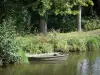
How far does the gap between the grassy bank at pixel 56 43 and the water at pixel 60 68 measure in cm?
152

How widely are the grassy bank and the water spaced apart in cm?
152

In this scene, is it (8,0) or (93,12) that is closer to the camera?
(8,0)

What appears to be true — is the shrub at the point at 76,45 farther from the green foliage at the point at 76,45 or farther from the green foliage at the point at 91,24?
the green foliage at the point at 91,24

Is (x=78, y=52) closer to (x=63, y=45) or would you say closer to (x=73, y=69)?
(x=63, y=45)

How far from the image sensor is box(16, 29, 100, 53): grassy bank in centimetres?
1908

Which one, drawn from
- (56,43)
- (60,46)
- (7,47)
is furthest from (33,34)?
(7,47)

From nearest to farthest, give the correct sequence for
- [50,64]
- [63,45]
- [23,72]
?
[23,72]
[50,64]
[63,45]

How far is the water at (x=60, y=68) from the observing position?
1563 cm

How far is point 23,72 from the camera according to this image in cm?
1565

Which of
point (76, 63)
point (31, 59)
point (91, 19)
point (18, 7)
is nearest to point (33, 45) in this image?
point (31, 59)

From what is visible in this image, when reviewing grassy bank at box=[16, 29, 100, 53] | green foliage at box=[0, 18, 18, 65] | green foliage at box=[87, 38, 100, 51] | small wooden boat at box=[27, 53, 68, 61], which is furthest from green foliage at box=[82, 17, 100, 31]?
green foliage at box=[0, 18, 18, 65]

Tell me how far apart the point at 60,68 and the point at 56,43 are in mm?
4326

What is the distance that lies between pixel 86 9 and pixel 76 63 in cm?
1920

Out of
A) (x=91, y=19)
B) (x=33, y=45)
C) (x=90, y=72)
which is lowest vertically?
(x=90, y=72)
